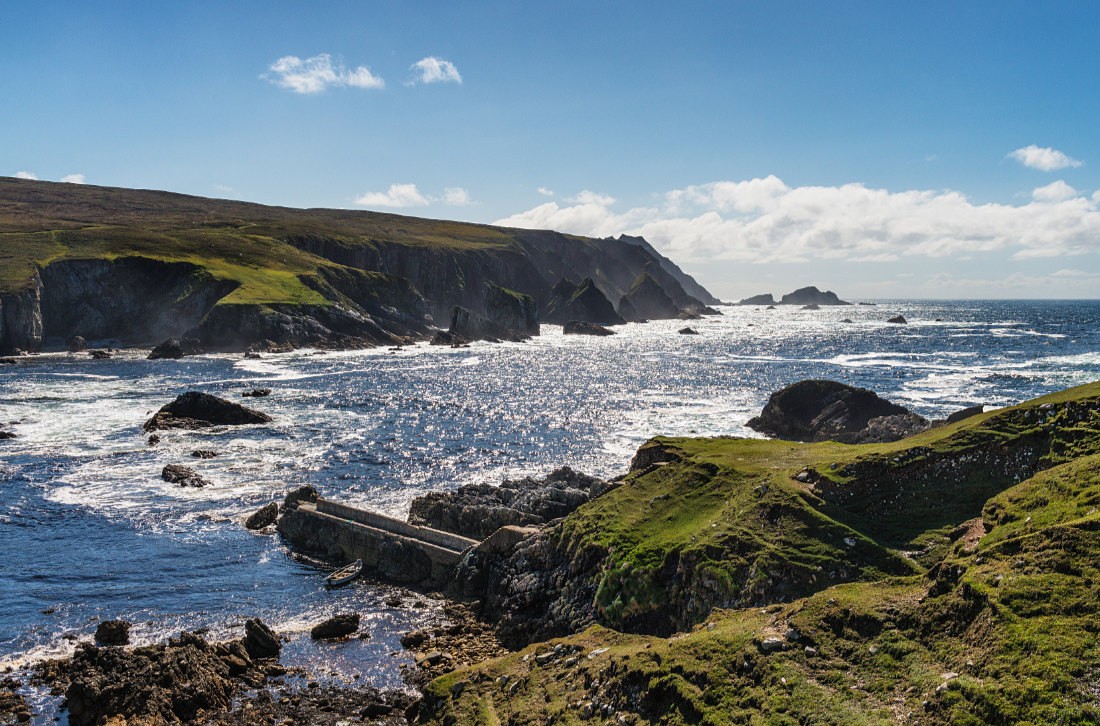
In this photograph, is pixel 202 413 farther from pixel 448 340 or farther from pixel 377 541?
pixel 448 340

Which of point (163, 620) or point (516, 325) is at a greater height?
point (516, 325)

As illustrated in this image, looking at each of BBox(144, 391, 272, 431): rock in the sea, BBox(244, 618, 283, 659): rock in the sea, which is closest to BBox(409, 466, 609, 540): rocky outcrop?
BBox(244, 618, 283, 659): rock in the sea

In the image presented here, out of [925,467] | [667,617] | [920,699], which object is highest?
[925,467]

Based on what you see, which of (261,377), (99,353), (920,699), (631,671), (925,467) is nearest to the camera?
(920,699)

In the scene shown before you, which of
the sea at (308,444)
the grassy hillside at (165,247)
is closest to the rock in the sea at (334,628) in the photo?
the sea at (308,444)

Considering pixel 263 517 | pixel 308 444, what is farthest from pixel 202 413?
pixel 263 517

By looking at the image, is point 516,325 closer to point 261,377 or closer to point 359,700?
point 261,377

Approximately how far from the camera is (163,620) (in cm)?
2809

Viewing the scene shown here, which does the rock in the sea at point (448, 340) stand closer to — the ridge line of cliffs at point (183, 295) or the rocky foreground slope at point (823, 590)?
the ridge line of cliffs at point (183, 295)

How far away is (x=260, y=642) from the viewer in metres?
25.0

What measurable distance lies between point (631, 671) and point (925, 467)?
13.4 m

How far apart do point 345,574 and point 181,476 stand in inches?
860

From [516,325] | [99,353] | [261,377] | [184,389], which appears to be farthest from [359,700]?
[516,325]

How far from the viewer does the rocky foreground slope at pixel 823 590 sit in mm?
11836
